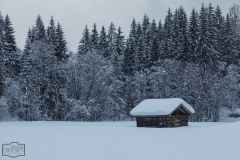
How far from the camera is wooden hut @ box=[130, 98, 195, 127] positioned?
3222 cm

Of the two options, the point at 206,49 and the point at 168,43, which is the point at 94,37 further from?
the point at 206,49

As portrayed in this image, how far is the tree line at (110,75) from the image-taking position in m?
49.2

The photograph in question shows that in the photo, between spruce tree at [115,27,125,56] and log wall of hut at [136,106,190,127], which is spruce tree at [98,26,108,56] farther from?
log wall of hut at [136,106,190,127]

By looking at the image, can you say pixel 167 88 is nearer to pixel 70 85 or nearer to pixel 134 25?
pixel 70 85

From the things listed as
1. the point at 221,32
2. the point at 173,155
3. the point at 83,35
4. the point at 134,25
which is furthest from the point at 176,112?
the point at 134,25

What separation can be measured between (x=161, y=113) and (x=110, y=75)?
1011 inches

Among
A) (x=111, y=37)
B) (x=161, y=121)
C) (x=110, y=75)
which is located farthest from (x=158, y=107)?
(x=111, y=37)

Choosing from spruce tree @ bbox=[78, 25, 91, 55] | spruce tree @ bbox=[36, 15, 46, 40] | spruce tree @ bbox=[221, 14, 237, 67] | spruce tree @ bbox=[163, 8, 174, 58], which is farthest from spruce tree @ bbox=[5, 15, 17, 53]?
spruce tree @ bbox=[221, 14, 237, 67]

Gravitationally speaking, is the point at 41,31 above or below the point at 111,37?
below

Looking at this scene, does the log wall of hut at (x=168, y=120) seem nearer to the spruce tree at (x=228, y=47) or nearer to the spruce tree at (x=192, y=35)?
the spruce tree at (x=192, y=35)

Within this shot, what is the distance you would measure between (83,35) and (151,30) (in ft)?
64.7

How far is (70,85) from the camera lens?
5241 cm

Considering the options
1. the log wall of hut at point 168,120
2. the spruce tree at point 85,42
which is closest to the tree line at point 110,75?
the spruce tree at point 85,42

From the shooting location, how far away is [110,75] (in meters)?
56.3
